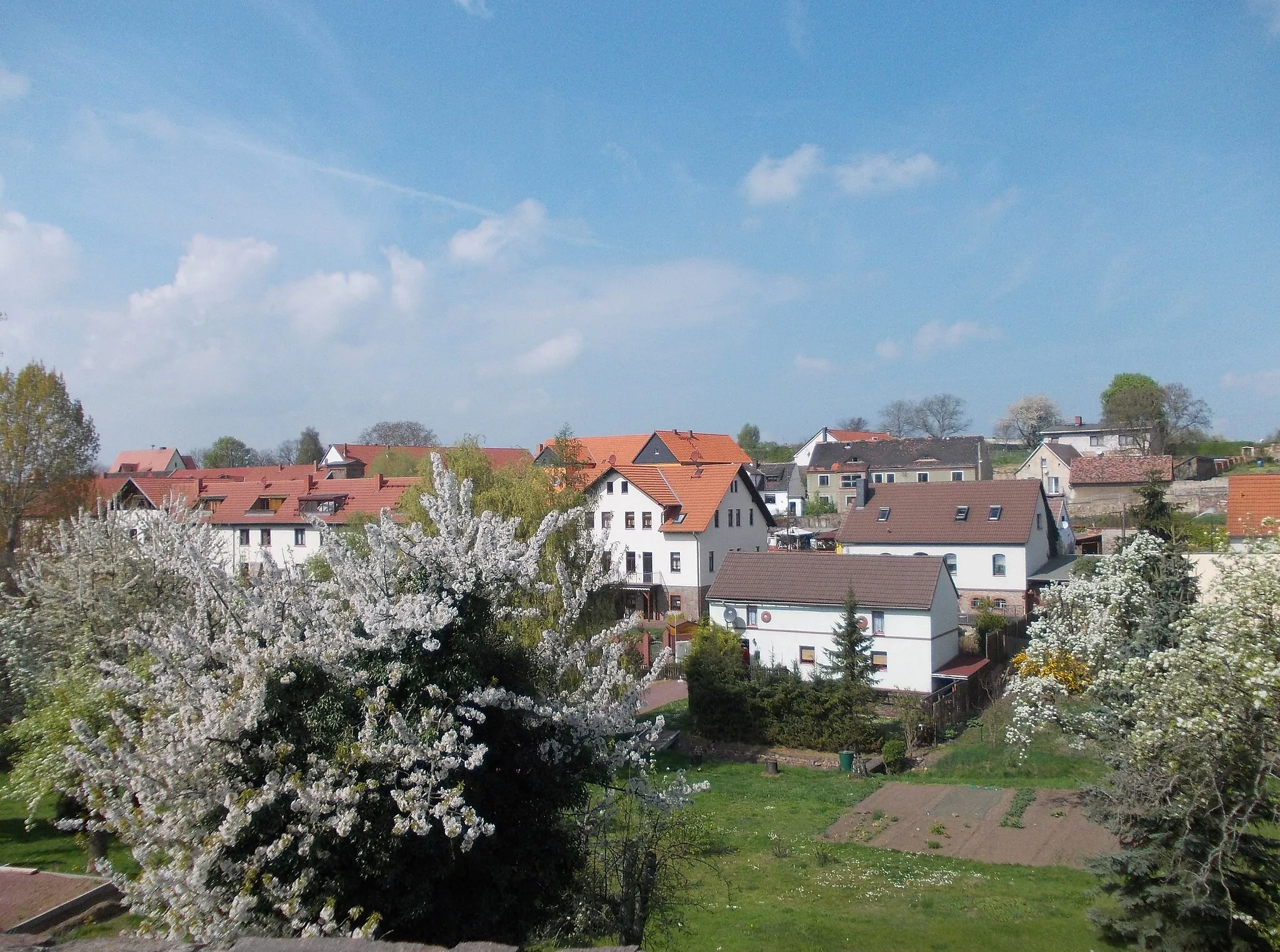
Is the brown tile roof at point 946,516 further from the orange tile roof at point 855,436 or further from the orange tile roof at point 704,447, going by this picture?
the orange tile roof at point 855,436

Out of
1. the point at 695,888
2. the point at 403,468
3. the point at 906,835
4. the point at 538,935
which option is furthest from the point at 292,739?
the point at 403,468

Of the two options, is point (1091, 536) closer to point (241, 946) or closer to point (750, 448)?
point (241, 946)

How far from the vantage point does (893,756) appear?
23.6 metres

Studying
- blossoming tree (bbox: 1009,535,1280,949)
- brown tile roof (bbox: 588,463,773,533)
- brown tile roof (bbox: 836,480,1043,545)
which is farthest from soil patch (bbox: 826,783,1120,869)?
brown tile roof (bbox: 588,463,773,533)

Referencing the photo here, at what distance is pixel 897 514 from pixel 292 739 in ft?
133

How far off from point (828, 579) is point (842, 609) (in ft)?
4.85

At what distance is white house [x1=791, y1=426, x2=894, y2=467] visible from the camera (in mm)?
94938

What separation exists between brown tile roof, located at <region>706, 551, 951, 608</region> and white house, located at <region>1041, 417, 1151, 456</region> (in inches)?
2248

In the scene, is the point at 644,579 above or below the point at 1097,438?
below

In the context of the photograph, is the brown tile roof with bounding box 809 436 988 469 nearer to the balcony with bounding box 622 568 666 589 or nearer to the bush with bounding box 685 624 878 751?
the balcony with bounding box 622 568 666 589

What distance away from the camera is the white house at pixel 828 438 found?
94.9 m

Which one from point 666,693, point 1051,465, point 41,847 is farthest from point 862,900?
point 1051,465

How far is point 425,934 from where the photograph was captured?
255 inches

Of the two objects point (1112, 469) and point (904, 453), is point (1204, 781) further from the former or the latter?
point (904, 453)
